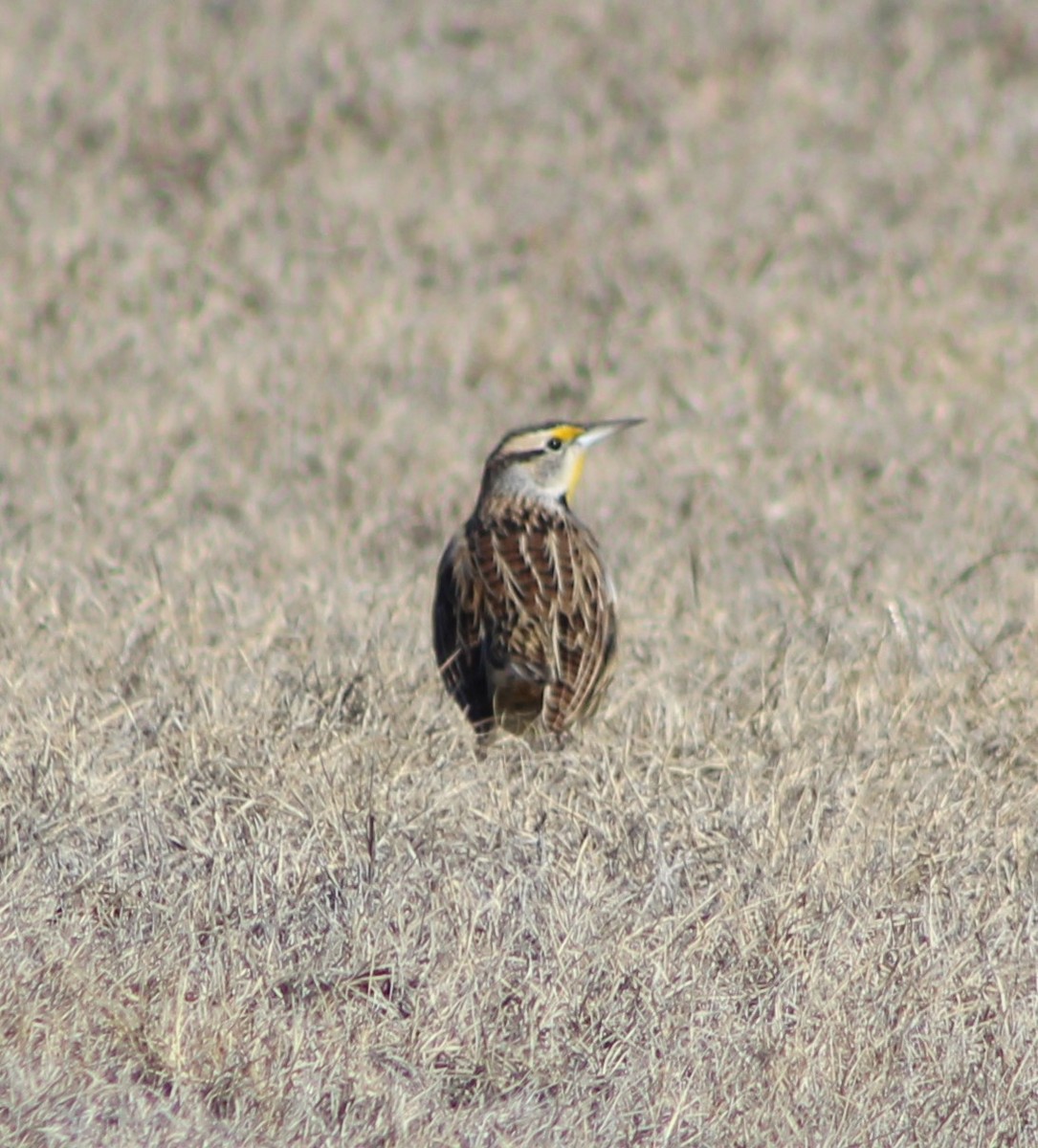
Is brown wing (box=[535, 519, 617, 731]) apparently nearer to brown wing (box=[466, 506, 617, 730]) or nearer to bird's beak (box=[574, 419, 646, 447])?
brown wing (box=[466, 506, 617, 730])

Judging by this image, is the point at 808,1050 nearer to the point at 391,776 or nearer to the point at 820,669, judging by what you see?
the point at 391,776

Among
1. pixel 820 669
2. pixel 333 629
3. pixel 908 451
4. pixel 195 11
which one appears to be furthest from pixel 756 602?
pixel 195 11

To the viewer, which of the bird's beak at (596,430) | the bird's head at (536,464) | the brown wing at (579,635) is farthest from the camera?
the bird's beak at (596,430)

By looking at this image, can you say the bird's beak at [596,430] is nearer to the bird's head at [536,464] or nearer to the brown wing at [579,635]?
the bird's head at [536,464]

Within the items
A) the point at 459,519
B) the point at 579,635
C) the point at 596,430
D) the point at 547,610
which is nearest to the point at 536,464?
the point at 596,430

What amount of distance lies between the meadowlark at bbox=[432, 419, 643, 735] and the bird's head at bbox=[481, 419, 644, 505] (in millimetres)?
94

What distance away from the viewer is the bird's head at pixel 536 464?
610 centimetres

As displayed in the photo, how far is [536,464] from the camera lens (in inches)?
241

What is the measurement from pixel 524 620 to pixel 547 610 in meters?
0.07

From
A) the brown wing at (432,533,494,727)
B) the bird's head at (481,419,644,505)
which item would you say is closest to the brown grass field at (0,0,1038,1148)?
the brown wing at (432,533,494,727)

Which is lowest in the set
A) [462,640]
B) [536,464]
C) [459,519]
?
[459,519]

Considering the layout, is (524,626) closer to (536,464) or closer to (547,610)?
(547,610)

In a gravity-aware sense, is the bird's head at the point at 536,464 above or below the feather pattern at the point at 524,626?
above

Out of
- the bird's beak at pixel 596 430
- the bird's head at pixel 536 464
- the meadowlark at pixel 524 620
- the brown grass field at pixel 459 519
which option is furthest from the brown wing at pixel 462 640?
the bird's beak at pixel 596 430
